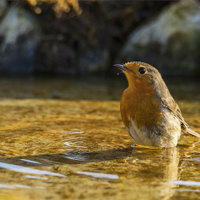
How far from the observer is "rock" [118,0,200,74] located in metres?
10.5

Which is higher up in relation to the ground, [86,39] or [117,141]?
[86,39]

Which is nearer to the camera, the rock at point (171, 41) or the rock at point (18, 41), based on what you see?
the rock at point (18, 41)

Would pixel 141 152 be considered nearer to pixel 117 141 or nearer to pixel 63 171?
pixel 117 141

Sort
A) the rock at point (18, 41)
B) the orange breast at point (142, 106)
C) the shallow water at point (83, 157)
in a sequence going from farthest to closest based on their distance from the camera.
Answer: the rock at point (18, 41) < the orange breast at point (142, 106) < the shallow water at point (83, 157)

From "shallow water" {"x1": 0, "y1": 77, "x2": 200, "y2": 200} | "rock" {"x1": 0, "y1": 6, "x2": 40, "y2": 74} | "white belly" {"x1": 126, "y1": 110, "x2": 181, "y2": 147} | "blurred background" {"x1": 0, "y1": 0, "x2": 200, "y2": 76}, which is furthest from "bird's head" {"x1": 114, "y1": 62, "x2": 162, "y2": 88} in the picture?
"rock" {"x1": 0, "y1": 6, "x2": 40, "y2": 74}

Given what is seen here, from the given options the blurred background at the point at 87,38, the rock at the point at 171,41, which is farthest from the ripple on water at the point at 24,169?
the rock at the point at 171,41

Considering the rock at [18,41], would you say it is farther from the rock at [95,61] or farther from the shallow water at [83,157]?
the shallow water at [83,157]

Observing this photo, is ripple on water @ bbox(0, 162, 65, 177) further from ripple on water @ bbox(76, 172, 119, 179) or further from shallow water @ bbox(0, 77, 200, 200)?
ripple on water @ bbox(76, 172, 119, 179)

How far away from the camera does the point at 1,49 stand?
10211mm

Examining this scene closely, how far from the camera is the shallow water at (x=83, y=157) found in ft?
8.93

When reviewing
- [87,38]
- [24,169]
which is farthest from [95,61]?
[24,169]

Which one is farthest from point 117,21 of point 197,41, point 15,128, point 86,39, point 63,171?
point 63,171

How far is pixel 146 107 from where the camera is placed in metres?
3.65

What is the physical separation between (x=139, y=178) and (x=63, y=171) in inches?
21.5
